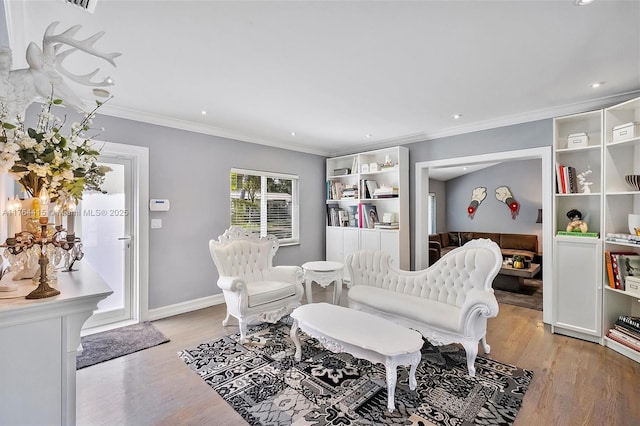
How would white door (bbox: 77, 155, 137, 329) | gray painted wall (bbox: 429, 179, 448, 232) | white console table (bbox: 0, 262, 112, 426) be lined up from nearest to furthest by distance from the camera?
white console table (bbox: 0, 262, 112, 426)
white door (bbox: 77, 155, 137, 329)
gray painted wall (bbox: 429, 179, 448, 232)

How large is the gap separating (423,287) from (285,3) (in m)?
2.76

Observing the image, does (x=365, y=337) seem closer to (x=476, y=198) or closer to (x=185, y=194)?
(x=185, y=194)

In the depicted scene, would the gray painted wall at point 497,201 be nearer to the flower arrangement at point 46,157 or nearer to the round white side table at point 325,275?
the round white side table at point 325,275

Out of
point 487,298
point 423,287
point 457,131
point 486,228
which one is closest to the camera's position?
point 487,298

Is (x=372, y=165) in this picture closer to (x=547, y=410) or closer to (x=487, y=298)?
(x=487, y=298)

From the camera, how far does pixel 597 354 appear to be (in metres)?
2.80

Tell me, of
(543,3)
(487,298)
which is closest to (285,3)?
(543,3)

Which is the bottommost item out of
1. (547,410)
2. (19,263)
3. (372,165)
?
(547,410)

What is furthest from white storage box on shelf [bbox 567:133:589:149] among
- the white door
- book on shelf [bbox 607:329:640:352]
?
the white door

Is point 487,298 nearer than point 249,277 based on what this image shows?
Yes

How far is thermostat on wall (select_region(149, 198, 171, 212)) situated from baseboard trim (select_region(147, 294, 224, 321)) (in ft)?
4.04

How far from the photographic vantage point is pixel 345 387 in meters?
2.27

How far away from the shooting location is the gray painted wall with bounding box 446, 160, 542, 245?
675 centimetres

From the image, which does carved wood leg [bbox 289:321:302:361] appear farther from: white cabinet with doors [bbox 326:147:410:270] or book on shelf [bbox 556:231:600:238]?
book on shelf [bbox 556:231:600:238]
